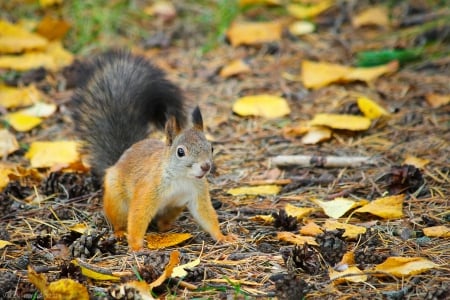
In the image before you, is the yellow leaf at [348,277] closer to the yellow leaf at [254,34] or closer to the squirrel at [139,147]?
the squirrel at [139,147]

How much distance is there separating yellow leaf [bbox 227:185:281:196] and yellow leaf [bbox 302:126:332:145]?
1.37ft

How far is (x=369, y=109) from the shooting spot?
3.35m

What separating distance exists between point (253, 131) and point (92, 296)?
159 cm

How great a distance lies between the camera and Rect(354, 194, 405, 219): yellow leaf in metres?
2.53

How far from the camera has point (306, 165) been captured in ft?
9.90

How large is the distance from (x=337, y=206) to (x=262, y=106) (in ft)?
3.53

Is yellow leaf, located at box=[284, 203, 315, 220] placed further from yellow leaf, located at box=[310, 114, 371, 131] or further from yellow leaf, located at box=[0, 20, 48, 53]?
yellow leaf, located at box=[0, 20, 48, 53]

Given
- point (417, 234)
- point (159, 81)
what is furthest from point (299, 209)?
point (159, 81)

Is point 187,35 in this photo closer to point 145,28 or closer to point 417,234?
point 145,28

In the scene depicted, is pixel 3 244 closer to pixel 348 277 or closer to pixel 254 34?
pixel 348 277

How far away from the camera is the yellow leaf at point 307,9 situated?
4.57m

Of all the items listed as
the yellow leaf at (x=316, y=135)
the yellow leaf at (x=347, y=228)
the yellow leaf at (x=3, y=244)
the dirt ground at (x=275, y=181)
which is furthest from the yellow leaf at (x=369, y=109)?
the yellow leaf at (x=3, y=244)

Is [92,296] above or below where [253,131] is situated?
above

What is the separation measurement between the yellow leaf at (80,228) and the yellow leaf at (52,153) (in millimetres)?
545
